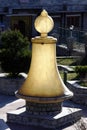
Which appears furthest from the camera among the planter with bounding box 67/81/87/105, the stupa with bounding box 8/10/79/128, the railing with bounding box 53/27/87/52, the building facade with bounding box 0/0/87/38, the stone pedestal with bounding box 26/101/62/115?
the building facade with bounding box 0/0/87/38

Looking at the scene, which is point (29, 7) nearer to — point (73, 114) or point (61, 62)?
point (61, 62)

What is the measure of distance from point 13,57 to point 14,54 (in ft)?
0.35

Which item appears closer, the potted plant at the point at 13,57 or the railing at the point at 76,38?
the potted plant at the point at 13,57

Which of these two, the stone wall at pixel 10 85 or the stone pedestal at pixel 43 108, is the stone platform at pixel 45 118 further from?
the stone wall at pixel 10 85

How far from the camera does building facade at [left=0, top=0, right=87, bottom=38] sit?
40906mm

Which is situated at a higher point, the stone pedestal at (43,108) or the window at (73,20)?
the stone pedestal at (43,108)

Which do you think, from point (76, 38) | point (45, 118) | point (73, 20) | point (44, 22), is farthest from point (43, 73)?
point (73, 20)

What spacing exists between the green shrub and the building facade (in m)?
25.1

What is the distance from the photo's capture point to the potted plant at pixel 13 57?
1496 centimetres

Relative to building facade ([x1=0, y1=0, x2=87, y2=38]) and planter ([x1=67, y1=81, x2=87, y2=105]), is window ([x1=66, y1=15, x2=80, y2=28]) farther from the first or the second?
planter ([x1=67, y1=81, x2=87, y2=105])

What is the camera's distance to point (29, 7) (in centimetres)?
4159

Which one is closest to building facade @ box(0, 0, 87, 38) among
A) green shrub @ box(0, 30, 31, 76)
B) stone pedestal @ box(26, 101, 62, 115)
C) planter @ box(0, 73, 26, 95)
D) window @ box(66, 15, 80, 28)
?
window @ box(66, 15, 80, 28)

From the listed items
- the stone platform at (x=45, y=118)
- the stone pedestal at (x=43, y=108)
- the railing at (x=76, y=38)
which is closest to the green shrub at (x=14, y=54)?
the stone platform at (x=45, y=118)

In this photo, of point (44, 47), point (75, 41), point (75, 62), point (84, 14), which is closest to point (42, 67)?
point (44, 47)
